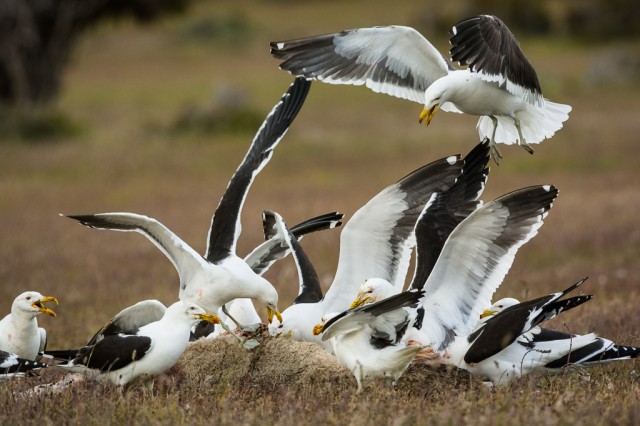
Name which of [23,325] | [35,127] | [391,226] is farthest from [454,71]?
[35,127]

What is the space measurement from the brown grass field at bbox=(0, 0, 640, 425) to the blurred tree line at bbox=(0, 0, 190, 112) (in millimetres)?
1937

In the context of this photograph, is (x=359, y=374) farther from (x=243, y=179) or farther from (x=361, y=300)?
(x=243, y=179)

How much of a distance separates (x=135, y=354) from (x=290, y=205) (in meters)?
11.2

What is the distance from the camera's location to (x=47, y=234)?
54.0 feet

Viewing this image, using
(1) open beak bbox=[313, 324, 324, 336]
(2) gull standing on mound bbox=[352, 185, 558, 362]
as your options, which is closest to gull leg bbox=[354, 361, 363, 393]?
(1) open beak bbox=[313, 324, 324, 336]

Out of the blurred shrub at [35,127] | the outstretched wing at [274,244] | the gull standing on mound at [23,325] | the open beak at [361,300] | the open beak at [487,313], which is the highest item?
the blurred shrub at [35,127]

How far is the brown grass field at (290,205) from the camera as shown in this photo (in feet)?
19.3

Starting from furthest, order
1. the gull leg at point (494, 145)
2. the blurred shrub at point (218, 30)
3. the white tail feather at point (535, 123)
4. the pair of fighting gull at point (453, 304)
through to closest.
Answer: the blurred shrub at point (218, 30) → the white tail feather at point (535, 123) → the gull leg at point (494, 145) → the pair of fighting gull at point (453, 304)

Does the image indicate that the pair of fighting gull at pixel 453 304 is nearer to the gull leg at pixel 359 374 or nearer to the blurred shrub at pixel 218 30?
the gull leg at pixel 359 374

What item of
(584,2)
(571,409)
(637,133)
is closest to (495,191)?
(637,133)

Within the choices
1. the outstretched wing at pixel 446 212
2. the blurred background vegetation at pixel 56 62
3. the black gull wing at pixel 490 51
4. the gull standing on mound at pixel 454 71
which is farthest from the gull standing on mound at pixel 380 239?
the blurred background vegetation at pixel 56 62

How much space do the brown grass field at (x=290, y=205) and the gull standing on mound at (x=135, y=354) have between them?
0.16 metres

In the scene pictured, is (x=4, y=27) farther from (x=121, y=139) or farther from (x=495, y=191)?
(x=495, y=191)

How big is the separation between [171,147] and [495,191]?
9287mm
